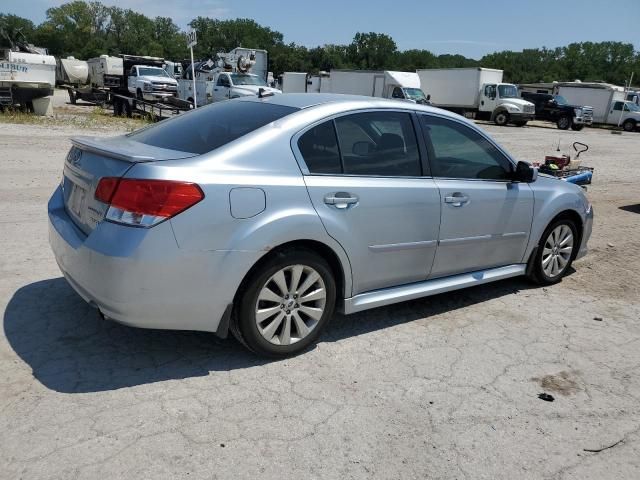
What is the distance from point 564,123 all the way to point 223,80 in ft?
72.1

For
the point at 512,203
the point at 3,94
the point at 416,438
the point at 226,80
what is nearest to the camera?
the point at 416,438

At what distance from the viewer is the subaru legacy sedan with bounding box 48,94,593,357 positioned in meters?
2.89

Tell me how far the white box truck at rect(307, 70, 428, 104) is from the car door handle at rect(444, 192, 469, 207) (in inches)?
971

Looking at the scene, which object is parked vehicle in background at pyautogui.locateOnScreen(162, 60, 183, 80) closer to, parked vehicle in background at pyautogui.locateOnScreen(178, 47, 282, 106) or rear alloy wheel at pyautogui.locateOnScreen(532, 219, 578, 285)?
parked vehicle in background at pyautogui.locateOnScreen(178, 47, 282, 106)

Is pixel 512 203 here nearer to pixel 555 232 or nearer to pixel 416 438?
pixel 555 232

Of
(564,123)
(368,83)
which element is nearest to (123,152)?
(368,83)

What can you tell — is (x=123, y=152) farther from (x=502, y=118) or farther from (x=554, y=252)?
(x=502, y=118)

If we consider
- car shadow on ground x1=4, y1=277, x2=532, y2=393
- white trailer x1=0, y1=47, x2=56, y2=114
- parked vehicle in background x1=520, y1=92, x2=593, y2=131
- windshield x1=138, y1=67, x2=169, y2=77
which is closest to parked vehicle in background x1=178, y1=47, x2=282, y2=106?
windshield x1=138, y1=67, x2=169, y2=77

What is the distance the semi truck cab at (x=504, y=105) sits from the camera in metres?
31.9

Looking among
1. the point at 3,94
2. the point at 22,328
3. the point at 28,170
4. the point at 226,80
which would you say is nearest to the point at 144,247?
the point at 22,328

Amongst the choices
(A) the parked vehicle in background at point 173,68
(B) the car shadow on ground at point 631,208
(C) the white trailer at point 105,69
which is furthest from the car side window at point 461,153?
(A) the parked vehicle in background at point 173,68

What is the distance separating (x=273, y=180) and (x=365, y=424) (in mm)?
1436

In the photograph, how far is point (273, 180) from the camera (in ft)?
10.4

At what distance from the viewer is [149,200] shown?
2834mm
